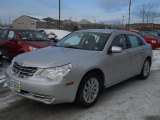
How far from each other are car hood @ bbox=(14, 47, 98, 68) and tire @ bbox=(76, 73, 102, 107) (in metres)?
0.43

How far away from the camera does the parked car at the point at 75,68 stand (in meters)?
4.64

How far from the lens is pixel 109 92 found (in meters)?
6.44

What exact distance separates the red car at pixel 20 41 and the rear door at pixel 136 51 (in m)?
3.84


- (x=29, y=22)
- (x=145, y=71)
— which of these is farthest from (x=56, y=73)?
(x=29, y=22)

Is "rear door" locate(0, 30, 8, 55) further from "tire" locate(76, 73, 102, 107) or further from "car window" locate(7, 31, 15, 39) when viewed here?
"tire" locate(76, 73, 102, 107)

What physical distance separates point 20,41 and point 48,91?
608 cm

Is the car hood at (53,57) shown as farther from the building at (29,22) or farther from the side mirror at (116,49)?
the building at (29,22)

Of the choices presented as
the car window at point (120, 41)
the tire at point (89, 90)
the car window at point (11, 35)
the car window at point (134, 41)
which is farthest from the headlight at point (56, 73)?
the car window at point (11, 35)

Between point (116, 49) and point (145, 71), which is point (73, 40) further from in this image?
point (145, 71)

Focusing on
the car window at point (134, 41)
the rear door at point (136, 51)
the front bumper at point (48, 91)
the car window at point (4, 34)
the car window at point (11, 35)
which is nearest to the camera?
the front bumper at point (48, 91)

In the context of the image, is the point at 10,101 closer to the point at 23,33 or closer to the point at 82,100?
the point at 82,100

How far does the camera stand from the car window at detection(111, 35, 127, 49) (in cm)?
620

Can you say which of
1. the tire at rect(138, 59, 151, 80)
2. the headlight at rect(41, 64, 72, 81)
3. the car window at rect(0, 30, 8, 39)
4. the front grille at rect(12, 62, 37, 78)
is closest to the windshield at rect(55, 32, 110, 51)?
the headlight at rect(41, 64, 72, 81)

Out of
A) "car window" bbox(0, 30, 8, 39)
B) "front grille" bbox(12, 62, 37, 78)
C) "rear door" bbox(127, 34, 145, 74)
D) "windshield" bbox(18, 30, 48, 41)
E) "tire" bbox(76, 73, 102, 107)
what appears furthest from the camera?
"car window" bbox(0, 30, 8, 39)
